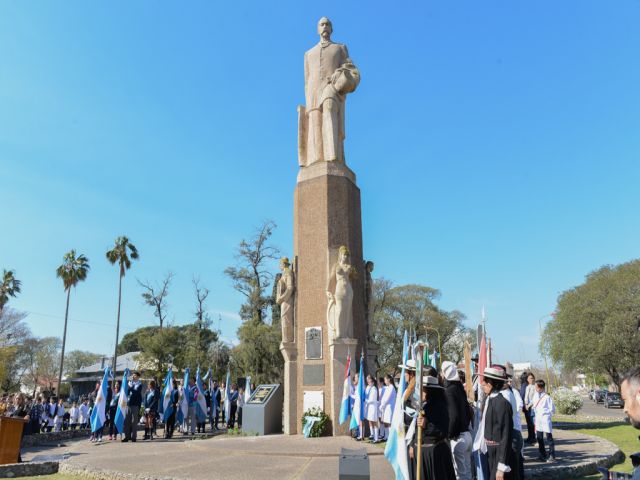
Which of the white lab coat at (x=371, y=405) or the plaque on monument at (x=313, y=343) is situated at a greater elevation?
the plaque on monument at (x=313, y=343)

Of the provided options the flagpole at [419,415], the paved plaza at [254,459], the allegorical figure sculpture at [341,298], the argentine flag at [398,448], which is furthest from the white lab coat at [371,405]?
the flagpole at [419,415]

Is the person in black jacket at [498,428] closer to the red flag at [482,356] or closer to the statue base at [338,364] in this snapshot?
the red flag at [482,356]

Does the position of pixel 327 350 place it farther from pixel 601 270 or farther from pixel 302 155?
pixel 601 270

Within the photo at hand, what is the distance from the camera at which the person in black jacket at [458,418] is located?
5.94 metres

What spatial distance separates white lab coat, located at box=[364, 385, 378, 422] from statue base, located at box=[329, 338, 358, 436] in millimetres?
1000

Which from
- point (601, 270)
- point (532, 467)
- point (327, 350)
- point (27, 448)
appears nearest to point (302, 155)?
point (327, 350)

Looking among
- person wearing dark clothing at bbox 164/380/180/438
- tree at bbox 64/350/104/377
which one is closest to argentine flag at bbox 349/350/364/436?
person wearing dark clothing at bbox 164/380/180/438

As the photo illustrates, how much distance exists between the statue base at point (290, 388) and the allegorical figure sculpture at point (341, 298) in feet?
4.88

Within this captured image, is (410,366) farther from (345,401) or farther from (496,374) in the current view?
(345,401)

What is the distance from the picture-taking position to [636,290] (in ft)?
129

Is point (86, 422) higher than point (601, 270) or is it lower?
lower

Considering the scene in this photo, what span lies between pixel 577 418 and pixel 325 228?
15412 mm

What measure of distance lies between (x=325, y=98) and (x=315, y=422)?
31.0 ft

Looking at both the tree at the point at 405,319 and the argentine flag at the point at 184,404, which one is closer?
the argentine flag at the point at 184,404
